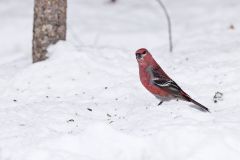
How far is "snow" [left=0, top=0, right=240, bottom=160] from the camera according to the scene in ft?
21.4

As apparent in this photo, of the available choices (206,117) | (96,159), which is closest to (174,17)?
(206,117)

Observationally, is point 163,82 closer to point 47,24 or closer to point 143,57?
point 143,57

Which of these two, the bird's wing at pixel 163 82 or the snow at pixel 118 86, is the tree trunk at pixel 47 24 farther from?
the bird's wing at pixel 163 82

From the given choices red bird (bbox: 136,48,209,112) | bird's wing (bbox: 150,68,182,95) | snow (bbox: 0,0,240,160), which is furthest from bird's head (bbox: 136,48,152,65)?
snow (bbox: 0,0,240,160)

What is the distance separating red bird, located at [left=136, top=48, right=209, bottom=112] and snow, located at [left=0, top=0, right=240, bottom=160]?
0.19 meters

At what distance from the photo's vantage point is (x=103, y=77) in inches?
371

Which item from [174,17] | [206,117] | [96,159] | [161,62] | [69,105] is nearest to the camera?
[96,159]

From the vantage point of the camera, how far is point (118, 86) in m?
9.04

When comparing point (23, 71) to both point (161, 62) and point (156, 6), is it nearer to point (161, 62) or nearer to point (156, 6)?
point (161, 62)

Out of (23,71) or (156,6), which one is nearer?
(23,71)

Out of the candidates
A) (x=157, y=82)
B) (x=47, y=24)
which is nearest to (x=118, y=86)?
(x=157, y=82)

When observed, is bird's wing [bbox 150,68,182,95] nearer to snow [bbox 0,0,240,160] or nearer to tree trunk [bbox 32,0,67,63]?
snow [bbox 0,0,240,160]

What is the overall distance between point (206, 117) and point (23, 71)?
3797 mm

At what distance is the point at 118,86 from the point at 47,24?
186 cm
